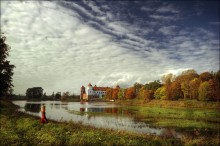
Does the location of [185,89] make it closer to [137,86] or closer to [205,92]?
[205,92]

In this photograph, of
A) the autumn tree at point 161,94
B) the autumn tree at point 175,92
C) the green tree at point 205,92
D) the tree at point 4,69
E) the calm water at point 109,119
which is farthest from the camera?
the autumn tree at point 161,94

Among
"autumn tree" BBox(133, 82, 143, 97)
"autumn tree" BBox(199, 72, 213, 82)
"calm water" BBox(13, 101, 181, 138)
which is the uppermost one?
"autumn tree" BBox(199, 72, 213, 82)

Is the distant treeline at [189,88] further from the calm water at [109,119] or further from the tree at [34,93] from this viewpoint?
the tree at [34,93]

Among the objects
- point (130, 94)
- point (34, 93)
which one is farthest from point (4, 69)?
point (34, 93)

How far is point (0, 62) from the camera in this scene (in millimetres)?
39250

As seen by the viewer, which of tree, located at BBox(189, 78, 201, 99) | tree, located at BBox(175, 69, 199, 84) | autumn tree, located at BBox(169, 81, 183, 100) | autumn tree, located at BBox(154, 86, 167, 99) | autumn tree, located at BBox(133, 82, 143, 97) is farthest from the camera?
autumn tree, located at BBox(133, 82, 143, 97)

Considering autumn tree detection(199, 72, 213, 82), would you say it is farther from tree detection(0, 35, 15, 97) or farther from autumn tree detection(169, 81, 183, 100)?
tree detection(0, 35, 15, 97)

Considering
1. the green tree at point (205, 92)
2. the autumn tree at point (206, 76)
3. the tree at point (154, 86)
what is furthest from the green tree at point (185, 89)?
the tree at point (154, 86)

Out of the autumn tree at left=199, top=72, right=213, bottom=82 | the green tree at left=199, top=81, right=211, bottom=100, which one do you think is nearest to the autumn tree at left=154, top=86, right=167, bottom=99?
the autumn tree at left=199, top=72, right=213, bottom=82

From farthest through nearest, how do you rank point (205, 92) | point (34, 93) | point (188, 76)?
point (34, 93)
point (188, 76)
point (205, 92)

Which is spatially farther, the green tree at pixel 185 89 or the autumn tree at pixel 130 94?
the autumn tree at pixel 130 94

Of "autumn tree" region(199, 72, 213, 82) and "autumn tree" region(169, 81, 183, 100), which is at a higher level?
"autumn tree" region(199, 72, 213, 82)

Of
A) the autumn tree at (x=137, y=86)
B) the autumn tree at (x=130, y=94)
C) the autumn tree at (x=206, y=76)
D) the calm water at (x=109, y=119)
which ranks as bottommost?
the calm water at (x=109, y=119)

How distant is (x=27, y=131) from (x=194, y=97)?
216 ft
